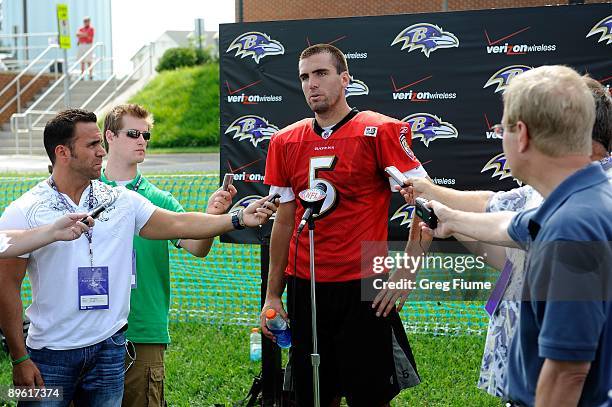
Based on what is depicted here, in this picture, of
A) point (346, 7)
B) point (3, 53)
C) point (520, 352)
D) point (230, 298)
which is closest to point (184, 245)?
point (520, 352)

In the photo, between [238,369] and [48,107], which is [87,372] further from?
[48,107]

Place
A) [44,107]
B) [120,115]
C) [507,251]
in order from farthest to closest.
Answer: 1. [44,107]
2. [120,115]
3. [507,251]

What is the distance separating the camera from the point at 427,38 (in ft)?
21.2

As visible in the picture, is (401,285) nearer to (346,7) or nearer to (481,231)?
(481,231)

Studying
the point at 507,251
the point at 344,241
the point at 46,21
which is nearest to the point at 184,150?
the point at 46,21

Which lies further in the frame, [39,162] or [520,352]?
[39,162]

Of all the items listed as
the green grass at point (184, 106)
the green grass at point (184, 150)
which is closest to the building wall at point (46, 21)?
the green grass at point (184, 106)

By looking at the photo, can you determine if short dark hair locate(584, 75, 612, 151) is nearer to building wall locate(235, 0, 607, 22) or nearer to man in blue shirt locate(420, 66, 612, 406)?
man in blue shirt locate(420, 66, 612, 406)

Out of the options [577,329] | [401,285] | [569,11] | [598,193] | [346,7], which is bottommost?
[401,285]

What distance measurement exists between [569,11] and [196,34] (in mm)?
30003

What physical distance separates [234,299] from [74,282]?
4593 millimetres

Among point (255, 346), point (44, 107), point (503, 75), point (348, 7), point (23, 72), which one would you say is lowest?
point (255, 346)

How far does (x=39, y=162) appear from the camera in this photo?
67.6ft

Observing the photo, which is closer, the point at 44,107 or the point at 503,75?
A: the point at 503,75
